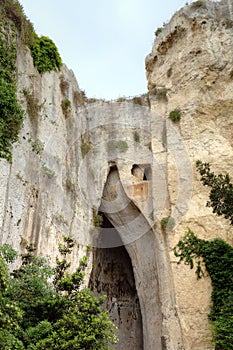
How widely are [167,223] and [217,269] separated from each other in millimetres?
2929

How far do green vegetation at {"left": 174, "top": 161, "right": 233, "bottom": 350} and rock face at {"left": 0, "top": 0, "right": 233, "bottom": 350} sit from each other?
530 millimetres

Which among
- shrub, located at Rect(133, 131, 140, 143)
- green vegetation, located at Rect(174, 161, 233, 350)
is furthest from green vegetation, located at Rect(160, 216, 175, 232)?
shrub, located at Rect(133, 131, 140, 143)

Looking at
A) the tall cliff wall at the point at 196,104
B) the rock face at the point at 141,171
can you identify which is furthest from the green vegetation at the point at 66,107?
the tall cliff wall at the point at 196,104

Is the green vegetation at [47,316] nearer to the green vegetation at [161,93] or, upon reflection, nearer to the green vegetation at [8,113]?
the green vegetation at [8,113]

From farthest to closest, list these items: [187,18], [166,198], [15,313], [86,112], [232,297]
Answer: [86,112] → [187,18] → [166,198] → [232,297] → [15,313]

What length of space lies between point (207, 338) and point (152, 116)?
9973mm

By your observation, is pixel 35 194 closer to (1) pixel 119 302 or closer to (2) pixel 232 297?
(2) pixel 232 297

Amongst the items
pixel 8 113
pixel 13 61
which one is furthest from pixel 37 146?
pixel 8 113

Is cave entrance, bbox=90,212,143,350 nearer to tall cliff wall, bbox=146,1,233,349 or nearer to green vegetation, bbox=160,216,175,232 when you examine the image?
green vegetation, bbox=160,216,175,232

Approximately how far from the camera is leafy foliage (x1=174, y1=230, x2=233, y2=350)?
12906 millimetres

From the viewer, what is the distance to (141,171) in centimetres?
1934

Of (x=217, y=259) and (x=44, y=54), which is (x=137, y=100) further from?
(x=217, y=259)

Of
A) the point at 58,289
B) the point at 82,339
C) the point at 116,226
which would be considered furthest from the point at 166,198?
the point at 82,339

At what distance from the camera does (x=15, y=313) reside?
7.32 meters
